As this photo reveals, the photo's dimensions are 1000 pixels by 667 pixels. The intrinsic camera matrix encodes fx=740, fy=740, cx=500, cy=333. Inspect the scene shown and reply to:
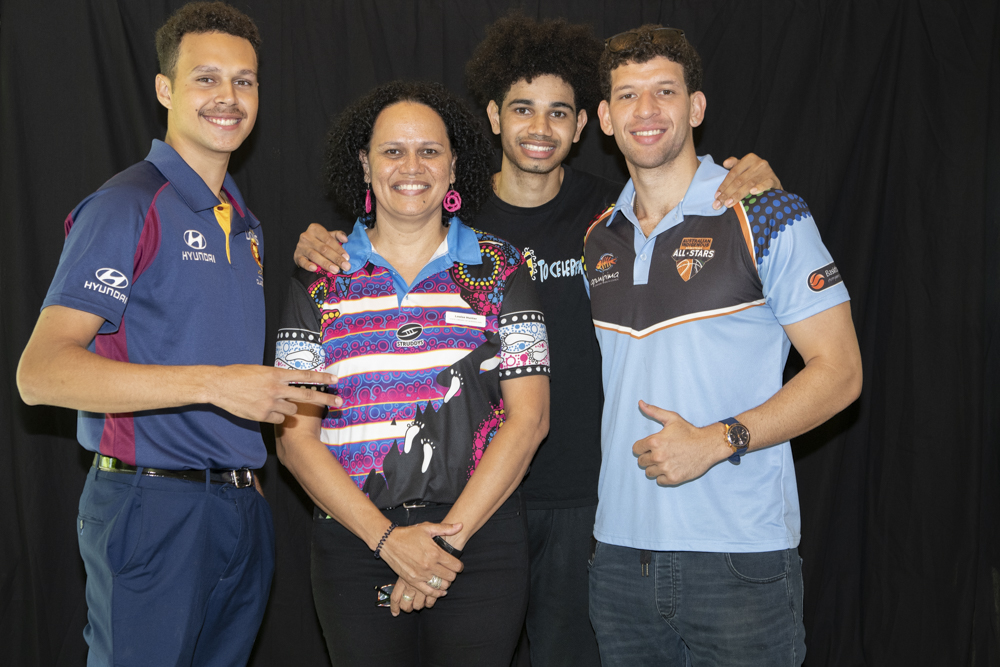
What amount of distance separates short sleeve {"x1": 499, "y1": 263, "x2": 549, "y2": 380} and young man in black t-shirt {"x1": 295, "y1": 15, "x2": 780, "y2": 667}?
0.42 metres

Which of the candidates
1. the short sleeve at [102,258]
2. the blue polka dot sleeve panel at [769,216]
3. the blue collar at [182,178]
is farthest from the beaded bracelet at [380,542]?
the blue polka dot sleeve panel at [769,216]

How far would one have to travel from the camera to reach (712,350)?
6.55 feet

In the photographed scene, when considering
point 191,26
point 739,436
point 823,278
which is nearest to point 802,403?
point 739,436

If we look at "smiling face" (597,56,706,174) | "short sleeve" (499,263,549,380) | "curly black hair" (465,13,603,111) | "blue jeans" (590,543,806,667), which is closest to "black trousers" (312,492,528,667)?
"blue jeans" (590,543,806,667)

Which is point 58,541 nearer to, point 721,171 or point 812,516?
point 721,171

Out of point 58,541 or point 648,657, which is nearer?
point 648,657

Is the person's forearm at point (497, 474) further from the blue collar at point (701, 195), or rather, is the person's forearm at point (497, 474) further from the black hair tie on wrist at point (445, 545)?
the blue collar at point (701, 195)

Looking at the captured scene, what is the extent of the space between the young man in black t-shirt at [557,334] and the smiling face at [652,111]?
8.4 inches

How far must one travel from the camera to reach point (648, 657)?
2.02 m

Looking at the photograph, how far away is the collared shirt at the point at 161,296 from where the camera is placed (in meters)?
1.91

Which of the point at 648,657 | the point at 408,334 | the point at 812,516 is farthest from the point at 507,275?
the point at 812,516

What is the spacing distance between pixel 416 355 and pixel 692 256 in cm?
81

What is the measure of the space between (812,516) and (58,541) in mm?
3261

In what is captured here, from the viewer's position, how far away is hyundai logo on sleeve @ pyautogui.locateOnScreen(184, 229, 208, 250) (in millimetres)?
2113
